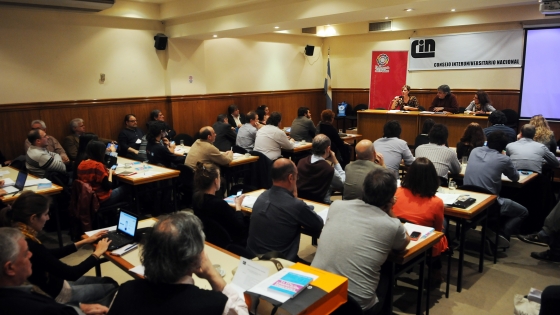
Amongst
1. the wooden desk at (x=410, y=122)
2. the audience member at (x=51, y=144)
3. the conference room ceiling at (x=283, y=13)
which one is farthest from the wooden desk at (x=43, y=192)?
the wooden desk at (x=410, y=122)

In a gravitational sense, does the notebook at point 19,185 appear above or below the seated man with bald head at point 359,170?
below

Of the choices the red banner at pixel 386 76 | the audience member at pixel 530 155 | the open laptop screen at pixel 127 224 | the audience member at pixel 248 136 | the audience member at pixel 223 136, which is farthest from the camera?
the red banner at pixel 386 76

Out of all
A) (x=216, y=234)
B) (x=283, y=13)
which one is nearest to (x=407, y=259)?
(x=216, y=234)

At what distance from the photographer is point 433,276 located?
12.6 feet

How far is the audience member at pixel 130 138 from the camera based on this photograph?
7.27 metres

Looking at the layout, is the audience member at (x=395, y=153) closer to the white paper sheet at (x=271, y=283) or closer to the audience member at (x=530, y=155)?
the audience member at (x=530, y=155)

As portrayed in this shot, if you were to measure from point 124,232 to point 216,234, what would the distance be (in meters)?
0.68

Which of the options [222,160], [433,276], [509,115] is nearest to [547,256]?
[433,276]

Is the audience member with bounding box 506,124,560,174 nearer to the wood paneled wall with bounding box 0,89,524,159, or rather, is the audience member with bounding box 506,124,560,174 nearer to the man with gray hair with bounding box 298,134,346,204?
the man with gray hair with bounding box 298,134,346,204

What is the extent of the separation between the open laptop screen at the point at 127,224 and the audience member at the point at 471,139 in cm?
417

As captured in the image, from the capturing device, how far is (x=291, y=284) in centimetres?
199

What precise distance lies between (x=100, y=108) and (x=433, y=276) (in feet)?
21.3

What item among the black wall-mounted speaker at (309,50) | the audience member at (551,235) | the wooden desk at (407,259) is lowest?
the audience member at (551,235)

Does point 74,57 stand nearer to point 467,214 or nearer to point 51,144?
point 51,144
